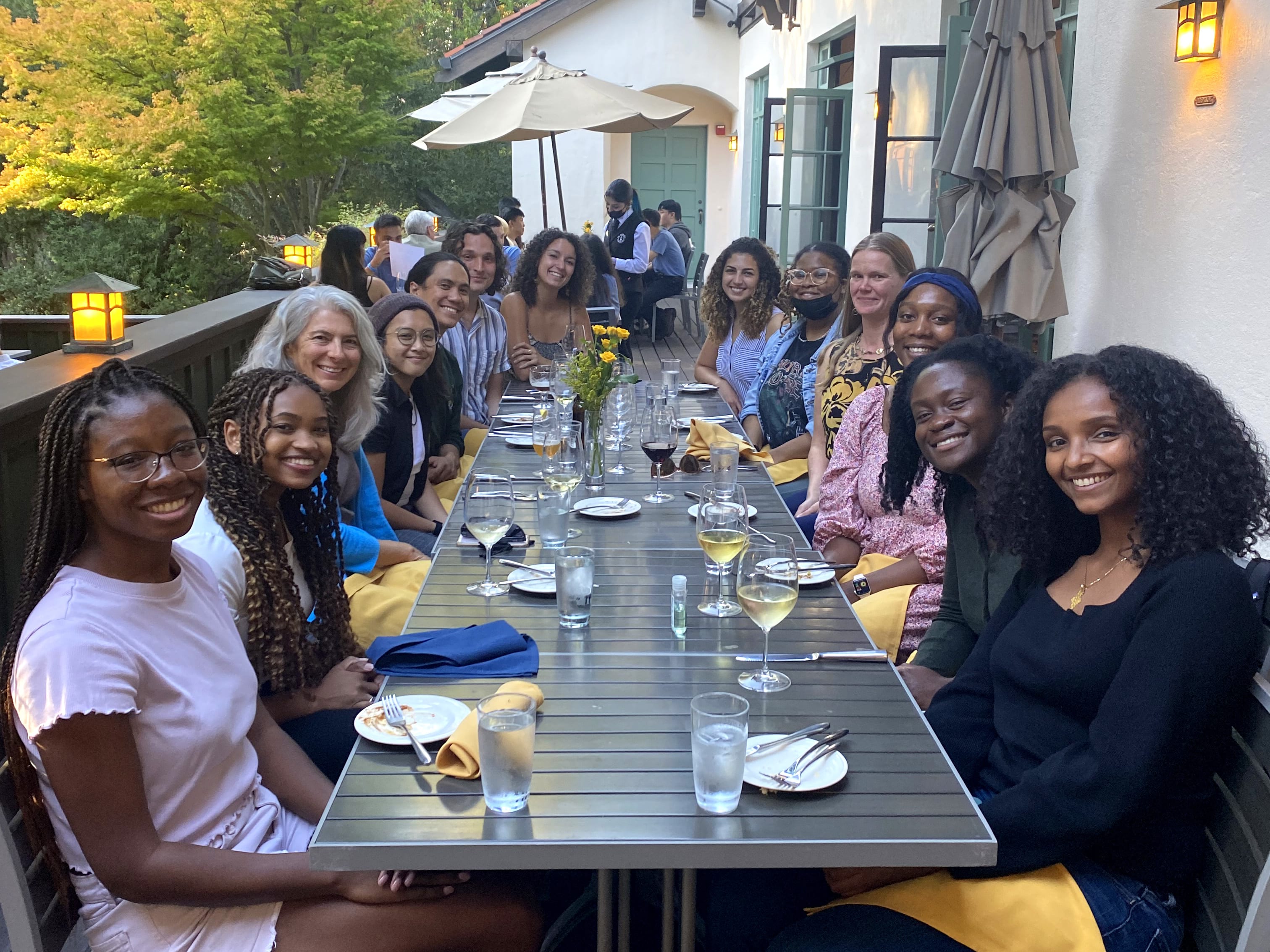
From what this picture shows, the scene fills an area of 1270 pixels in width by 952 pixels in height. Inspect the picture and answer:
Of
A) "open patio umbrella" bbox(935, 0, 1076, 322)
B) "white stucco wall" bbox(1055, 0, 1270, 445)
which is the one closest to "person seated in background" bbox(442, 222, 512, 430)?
"open patio umbrella" bbox(935, 0, 1076, 322)

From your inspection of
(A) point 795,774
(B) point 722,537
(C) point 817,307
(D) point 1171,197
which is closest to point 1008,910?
(A) point 795,774

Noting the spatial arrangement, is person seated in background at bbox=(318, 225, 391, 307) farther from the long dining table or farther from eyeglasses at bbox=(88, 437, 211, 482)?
eyeglasses at bbox=(88, 437, 211, 482)

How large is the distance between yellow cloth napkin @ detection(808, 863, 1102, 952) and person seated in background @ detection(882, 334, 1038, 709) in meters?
0.73

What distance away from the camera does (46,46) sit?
1455cm

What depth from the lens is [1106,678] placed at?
69.4 inches

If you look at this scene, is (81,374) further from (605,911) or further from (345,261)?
(345,261)

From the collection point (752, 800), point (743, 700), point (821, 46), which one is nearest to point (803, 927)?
point (752, 800)

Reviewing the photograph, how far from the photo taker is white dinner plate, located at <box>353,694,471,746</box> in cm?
174

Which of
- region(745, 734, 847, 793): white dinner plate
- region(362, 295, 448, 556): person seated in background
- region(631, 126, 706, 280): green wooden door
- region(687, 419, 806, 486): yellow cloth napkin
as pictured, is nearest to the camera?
region(745, 734, 847, 793): white dinner plate

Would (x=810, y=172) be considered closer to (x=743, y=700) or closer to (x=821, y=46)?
(x=821, y=46)

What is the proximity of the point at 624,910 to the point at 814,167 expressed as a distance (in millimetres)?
8761

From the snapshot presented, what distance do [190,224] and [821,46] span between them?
33.6ft

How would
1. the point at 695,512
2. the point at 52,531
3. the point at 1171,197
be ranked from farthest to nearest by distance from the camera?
the point at 1171,197 → the point at 695,512 → the point at 52,531

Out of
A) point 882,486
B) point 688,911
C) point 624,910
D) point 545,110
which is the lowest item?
point 624,910
